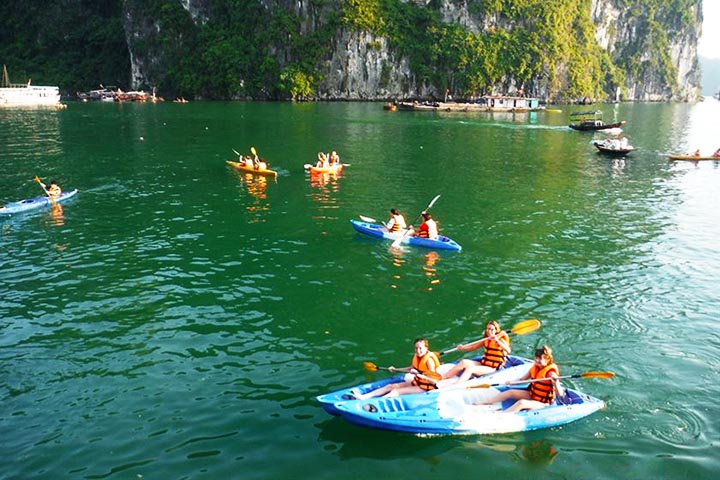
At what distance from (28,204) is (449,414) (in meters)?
28.6

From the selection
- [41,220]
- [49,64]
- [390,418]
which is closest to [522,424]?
[390,418]

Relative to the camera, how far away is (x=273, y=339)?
17250 millimetres

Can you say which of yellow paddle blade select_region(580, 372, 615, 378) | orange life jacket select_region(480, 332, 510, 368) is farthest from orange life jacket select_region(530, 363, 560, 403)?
orange life jacket select_region(480, 332, 510, 368)

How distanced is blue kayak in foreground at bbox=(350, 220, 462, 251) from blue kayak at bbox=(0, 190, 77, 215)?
1866cm

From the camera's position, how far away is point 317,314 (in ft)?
62.3

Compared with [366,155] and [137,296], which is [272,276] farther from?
[366,155]

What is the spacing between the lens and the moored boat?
12.6 meters

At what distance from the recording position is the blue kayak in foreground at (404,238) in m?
25.7

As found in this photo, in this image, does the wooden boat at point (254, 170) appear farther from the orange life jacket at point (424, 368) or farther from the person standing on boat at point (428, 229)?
the orange life jacket at point (424, 368)

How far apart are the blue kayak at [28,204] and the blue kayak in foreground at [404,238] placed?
18.7 m

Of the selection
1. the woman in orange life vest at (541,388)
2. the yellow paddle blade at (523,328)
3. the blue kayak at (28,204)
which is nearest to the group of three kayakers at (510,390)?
the woman in orange life vest at (541,388)

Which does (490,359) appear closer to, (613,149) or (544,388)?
(544,388)

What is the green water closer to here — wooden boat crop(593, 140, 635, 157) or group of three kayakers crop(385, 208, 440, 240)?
Result: group of three kayakers crop(385, 208, 440, 240)

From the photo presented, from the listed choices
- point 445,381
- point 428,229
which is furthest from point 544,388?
point 428,229
